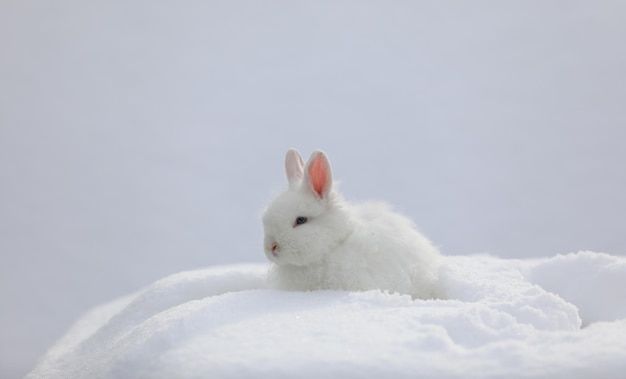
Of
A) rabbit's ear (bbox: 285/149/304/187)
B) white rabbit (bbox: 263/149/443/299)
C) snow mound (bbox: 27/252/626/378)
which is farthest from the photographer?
rabbit's ear (bbox: 285/149/304/187)

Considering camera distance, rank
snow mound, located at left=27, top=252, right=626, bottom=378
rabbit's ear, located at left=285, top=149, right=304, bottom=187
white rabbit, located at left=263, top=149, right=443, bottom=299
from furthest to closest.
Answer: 1. rabbit's ear, located at left=285, top=149, right=304, bottom=187
2. white rabbit, located at left=263, top=149, right=443, bottom=299
3. snow mound, located at left=27, top=252, right=626, bottom=378

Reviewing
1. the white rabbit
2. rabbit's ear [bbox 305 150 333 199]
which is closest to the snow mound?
the white rabbit

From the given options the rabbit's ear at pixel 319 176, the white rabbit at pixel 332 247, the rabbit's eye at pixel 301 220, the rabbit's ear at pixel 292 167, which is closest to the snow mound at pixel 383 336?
the white rabbit at pixel 332 247

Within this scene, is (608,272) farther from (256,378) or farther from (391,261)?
(256,378)

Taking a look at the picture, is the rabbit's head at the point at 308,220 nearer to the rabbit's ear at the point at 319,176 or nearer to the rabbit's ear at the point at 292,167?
the rabbit's ear at the point at 319,176

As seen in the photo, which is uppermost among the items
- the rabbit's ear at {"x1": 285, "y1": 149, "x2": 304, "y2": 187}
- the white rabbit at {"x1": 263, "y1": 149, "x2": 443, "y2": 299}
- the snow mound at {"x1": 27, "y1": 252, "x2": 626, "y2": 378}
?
the rabbit's ear at {"x1": 285, "y1": 149, "x2": 304, "y2": 187}

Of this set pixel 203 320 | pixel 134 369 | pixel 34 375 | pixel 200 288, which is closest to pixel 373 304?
pixel 203 320

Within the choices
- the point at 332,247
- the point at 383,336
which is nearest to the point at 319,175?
the point at 332,247

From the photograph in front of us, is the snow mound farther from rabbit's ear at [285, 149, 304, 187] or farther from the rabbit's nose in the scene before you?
rabbit's ear at [285, 149, 304, 187]
